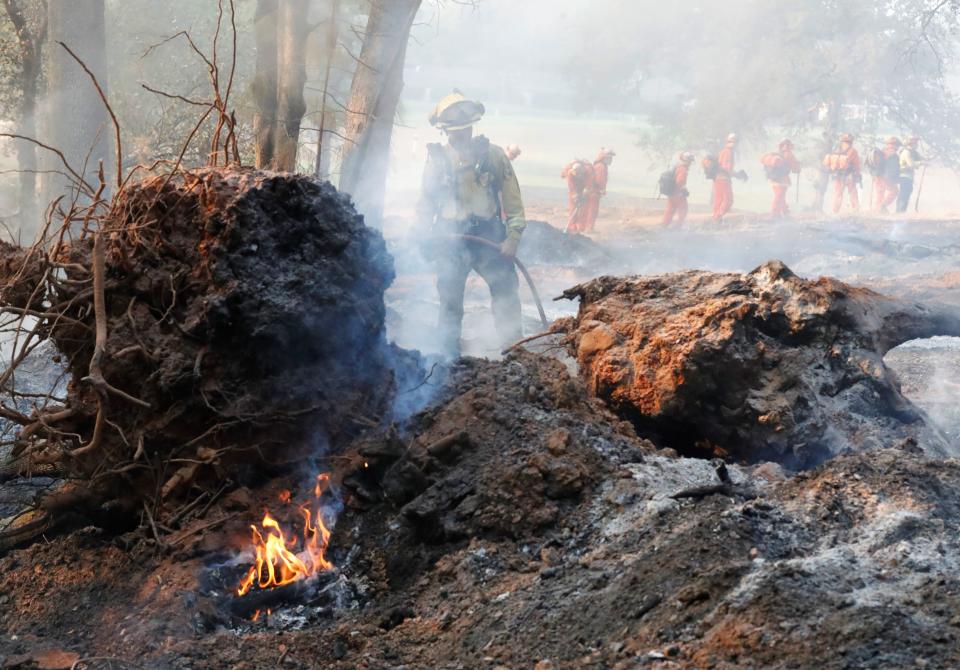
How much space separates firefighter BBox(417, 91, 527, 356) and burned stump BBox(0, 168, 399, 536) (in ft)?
12.1

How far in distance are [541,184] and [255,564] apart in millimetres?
27062

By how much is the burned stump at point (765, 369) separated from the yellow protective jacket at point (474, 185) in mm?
3274

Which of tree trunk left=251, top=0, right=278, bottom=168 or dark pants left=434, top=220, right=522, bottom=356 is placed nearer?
tree trunk left=251, top=0, right=278, bottom=168

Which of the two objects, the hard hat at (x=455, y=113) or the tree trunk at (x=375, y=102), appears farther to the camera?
the tree trunk at (x=375, y=102)

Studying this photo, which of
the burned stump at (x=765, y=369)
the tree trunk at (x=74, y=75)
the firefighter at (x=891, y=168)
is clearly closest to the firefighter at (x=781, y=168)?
the firefighter at (x=891, y=168)

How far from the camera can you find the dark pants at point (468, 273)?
8.26 m

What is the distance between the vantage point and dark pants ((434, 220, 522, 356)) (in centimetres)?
826

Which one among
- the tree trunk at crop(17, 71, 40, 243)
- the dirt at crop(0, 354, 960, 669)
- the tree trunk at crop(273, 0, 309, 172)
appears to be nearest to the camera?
the dirt at crop(0, 354, 960, 669)

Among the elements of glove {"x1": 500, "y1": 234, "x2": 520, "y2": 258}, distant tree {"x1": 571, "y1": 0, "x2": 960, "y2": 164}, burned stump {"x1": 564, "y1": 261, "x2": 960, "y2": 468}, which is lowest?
burned stump {"x1": 564, "y1": 261, "x2": 960, "y2": 468}

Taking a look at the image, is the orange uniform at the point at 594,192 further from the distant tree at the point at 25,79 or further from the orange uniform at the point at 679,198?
the distant tree at the point at 25,79

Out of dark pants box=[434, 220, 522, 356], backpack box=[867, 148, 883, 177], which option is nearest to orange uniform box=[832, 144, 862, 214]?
backpack box=[867, 148, 883, 177]

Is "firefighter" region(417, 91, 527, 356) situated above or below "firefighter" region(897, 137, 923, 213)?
below

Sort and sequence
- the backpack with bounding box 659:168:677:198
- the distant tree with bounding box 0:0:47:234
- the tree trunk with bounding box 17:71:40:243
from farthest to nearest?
the backpack with bounding box 659:168:677:198, the tree trunk with bounding box 17:71:40:243, the distant tree with bounding box 0:0:47:234

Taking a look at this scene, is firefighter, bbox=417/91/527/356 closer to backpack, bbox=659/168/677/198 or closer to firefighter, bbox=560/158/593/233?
firefighter, bbox=560/158/593/233
